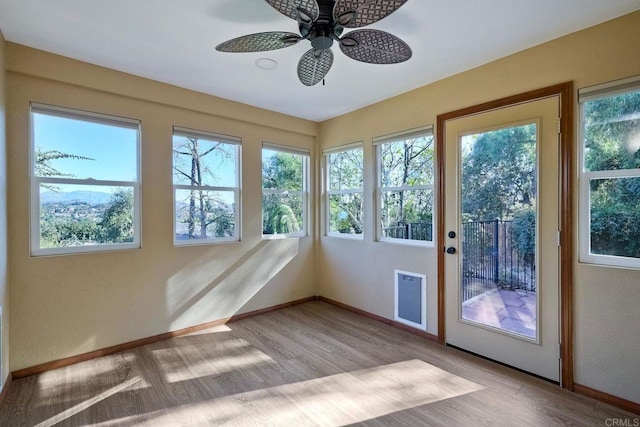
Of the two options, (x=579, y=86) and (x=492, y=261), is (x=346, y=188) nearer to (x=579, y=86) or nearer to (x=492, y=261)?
(x=492, y=261)

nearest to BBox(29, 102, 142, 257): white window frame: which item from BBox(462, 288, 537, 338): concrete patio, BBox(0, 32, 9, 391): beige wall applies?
BBox(0, 32, 9, 391): beige wall

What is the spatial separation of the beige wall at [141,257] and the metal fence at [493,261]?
2263mm

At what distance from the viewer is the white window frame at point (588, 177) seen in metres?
2.01

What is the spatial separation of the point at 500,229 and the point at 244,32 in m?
2.62

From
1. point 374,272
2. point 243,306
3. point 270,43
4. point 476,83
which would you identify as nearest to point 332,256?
point 374,272

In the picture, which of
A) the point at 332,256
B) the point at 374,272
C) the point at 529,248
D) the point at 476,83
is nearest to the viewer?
the point at 529,248

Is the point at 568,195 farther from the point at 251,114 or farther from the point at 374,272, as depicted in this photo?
the point at 251,114

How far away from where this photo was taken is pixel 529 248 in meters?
2.44

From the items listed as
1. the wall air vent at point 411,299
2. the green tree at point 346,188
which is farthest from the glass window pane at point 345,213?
the wall air vent at point 411,299

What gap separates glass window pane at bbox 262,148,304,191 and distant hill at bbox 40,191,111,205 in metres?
1.75

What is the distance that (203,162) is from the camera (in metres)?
3.40

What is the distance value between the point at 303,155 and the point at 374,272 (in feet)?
6.39

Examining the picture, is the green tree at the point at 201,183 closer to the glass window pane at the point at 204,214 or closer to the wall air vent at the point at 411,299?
the glass window pane at the point at 204,214

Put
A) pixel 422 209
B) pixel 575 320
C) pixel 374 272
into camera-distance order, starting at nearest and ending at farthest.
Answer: pixel 575 320
pixel 422 209
pixel 374 272
